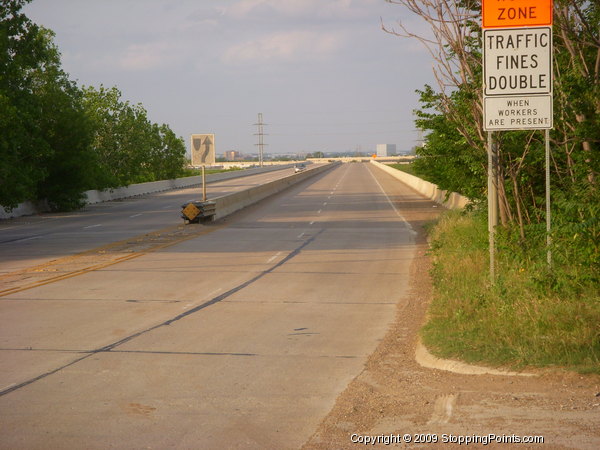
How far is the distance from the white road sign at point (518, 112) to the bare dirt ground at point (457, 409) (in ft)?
13.2

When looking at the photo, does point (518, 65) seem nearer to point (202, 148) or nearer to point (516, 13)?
point (516, 13)

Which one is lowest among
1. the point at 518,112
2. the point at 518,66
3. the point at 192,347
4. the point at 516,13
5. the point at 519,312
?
the point at 192,347

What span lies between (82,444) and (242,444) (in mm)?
1264

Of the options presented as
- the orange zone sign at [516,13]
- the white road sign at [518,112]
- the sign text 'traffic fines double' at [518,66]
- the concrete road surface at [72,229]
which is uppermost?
the orange zone sign at [516,13]

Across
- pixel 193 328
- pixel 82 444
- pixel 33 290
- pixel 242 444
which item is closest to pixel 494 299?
pixel 193 328

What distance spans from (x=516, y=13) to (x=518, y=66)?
0.77 metres

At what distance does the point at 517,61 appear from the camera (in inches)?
433

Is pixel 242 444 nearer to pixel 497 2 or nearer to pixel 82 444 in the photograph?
pixel 82 444

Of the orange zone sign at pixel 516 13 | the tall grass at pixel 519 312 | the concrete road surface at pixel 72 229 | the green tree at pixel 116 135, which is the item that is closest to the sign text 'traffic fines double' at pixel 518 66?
the orange zone sign at pixel 516 13

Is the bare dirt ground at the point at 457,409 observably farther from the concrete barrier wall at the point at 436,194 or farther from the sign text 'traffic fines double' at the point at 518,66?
the concrete barrier wall at the point at 436,194

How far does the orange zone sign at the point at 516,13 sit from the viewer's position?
431 inches

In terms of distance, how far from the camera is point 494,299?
10.2 metres

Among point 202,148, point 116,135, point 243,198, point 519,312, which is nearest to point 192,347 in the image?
point 519,312

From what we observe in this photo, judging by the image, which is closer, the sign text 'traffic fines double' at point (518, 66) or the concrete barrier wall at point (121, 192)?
the sign text 'traffic fines double' at point (518, 66)
